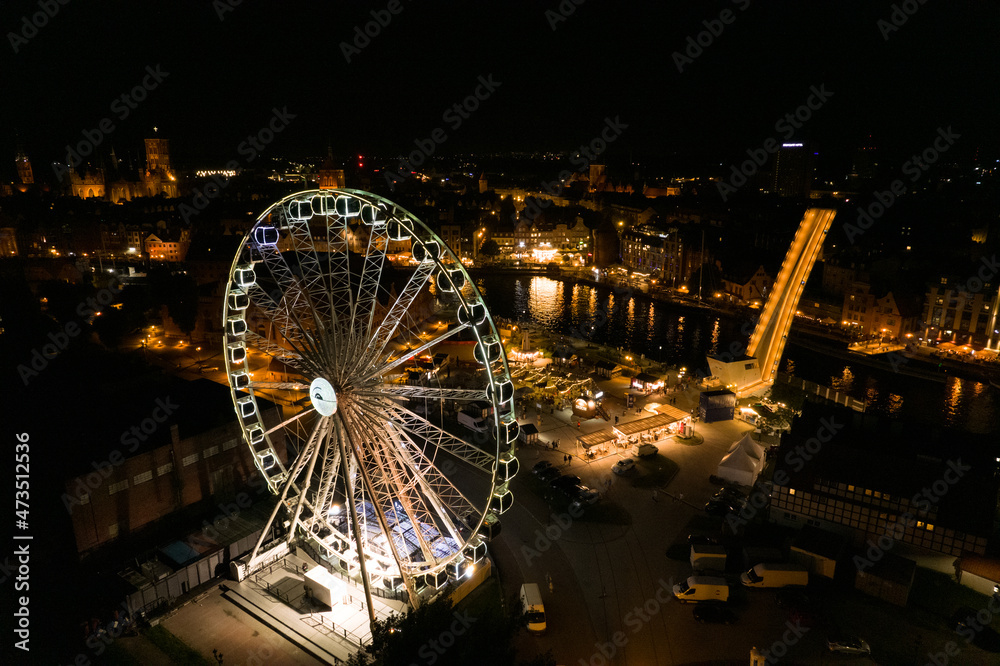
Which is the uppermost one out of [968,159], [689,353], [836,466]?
[968,159]

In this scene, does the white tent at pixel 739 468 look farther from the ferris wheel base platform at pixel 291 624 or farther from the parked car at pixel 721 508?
the ferris wheel base platform at pixel 291 624

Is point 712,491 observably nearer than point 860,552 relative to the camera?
No

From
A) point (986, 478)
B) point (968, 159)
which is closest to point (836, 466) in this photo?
point (986, 478)

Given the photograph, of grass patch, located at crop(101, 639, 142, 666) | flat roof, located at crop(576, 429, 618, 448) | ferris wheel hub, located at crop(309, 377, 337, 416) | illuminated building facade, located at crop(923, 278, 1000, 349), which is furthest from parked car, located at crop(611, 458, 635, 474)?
illuminated building facade, located at crop(923, 278, 1000, 349)

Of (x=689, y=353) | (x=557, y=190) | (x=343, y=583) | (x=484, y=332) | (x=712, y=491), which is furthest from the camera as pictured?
(x=557, y=190)

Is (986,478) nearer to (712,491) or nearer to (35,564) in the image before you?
(712,491)

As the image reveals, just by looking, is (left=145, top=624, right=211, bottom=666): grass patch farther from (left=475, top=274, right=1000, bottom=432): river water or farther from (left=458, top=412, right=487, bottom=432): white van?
(left=475, top=274, right=1000, bottom=432): river water

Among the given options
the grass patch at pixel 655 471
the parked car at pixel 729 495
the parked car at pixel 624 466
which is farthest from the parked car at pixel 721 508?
the parked car at pixel 624 466
